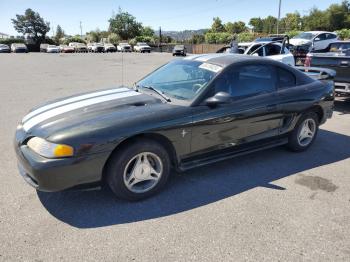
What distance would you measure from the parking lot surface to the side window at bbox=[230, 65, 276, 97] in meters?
1.01

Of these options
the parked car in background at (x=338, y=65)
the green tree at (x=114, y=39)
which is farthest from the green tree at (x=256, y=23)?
the parked car in background at (x=338, y=65)

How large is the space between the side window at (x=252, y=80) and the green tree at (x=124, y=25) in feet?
260

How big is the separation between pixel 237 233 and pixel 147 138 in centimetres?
130

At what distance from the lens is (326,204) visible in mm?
3570

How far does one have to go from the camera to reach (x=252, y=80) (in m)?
4.37

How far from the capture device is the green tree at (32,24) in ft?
267

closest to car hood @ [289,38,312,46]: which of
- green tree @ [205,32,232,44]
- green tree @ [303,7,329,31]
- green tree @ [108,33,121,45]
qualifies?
green tree @ [205,32,232,44]

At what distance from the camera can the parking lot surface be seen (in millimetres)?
2766

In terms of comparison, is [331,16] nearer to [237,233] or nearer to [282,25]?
[282,25]

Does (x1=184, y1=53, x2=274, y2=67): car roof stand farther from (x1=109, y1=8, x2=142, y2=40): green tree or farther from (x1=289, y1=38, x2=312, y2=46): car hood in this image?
(x1=109, y1=8, x2=142, y2=40): green tree

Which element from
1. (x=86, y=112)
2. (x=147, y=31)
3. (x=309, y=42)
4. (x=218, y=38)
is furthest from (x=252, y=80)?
(x=147, y=31)

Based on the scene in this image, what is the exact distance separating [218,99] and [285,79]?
1544 millimetres

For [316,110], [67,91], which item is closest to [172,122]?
[316,110]

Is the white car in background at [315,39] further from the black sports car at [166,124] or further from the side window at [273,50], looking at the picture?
the black sports car at [166,124]
